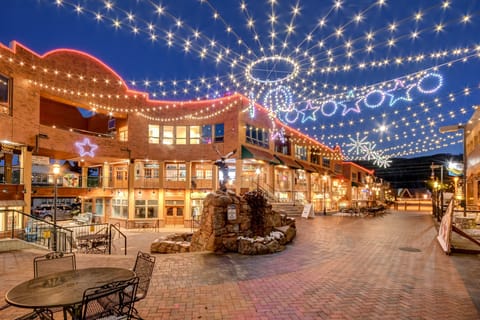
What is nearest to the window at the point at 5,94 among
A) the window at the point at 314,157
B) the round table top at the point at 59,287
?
the round table top at the point at 59,287

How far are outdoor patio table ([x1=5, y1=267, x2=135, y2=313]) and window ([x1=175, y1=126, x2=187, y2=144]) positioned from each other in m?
18.1

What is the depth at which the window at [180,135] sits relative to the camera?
21.9 metres

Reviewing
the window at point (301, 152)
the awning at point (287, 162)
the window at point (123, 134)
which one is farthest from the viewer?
the window at point (301, 152)

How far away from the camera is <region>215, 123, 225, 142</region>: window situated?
21.2m

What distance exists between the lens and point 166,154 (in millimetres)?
21391

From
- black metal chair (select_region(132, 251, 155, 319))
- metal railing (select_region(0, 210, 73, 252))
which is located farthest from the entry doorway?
black metal chair (select_region(132, 251, 155, 319))

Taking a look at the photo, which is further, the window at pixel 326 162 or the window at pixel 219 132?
the window at pixel 326 162

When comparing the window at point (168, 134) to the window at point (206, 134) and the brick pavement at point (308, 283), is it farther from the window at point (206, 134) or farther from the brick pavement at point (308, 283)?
the brick pavement at point (308, 283)

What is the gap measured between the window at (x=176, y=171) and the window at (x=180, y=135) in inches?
71.5

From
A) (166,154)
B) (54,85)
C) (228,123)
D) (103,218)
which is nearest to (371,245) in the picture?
(228,123)

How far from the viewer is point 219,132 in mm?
21344

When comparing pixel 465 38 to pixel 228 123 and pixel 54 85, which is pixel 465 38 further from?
pixel 54 85

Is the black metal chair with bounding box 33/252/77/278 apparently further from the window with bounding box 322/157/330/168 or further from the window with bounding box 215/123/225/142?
the window with bounding box 322/157/330/168

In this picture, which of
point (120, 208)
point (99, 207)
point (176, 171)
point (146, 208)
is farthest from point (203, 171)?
point (99, 207)
